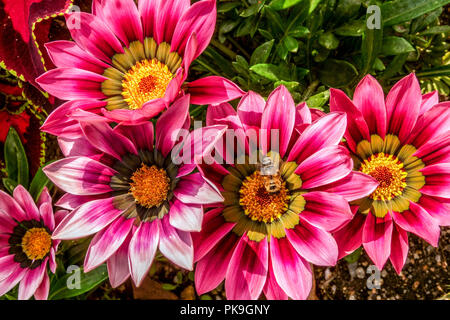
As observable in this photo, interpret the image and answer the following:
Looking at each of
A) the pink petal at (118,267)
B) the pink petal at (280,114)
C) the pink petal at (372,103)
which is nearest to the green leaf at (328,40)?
the pink petal at (372,103)

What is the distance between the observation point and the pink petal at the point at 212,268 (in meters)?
0.94

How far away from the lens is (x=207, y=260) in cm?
97

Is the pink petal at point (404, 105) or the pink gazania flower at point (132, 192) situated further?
the pink petal at point (404, 105)

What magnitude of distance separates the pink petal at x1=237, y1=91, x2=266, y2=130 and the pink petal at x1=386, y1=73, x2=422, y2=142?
34 cm

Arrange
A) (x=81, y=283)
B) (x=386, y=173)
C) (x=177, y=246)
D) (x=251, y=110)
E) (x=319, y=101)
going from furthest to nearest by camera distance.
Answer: (x=81, y=283) → (x=319, y=101) → (x=386, y=173) → (x=251, y=110) → (x=177, y=246)

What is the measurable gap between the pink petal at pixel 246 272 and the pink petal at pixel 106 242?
26cm

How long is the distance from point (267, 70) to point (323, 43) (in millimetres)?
226

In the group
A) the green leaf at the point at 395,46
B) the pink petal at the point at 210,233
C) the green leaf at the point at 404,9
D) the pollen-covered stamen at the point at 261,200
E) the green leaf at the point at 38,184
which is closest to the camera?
the pink petal at the point at 210,233

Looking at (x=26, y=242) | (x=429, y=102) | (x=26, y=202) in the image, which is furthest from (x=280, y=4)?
(x=26, y=242)

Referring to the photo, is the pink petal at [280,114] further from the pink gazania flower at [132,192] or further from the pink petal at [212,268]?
the pink petal at [212,268]

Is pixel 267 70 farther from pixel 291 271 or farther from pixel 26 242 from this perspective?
pixel 26 242

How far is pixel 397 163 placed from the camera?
1.10m

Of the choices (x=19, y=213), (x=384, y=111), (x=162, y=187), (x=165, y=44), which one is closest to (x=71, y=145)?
(x=162, y=187)

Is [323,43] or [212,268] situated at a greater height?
[323,43]
